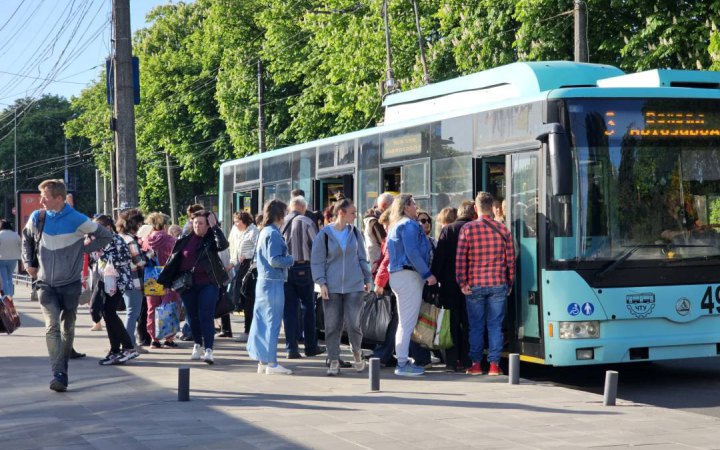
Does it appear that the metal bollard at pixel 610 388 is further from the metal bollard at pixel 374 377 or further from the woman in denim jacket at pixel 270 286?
the woman in denim jacket at pixel 270 286

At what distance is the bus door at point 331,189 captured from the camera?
17.1 metres

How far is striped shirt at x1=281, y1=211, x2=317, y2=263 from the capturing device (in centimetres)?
1401

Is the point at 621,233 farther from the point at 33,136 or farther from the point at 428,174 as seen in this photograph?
the point at 33,136

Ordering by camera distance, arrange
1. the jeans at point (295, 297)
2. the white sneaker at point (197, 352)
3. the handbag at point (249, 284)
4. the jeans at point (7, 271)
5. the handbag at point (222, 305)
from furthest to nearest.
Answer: the jeans at point (7, 271) < the handbag at point (249, 284) < the handbag at point (222, 305) < the jeans at point (295, 297) < the white sneaker at point (197, 352)

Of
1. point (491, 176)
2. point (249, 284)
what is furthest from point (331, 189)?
point (491, 176)

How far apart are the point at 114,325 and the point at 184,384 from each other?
11.3 feet

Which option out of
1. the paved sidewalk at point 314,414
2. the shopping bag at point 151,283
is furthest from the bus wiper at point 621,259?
the shopping bag at point 151,283

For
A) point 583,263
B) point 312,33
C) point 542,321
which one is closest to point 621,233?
point 583,263

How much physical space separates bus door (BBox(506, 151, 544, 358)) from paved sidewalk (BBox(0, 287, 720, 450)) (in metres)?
0.50

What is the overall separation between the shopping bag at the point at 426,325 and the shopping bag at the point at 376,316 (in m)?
0.54

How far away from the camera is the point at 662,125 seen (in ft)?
38.1

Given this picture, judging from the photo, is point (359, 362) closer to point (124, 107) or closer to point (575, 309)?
point (575, 309)

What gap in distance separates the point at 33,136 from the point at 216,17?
2060 inches

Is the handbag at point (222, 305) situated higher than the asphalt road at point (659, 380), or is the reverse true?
the handbag at point (222, 305)
